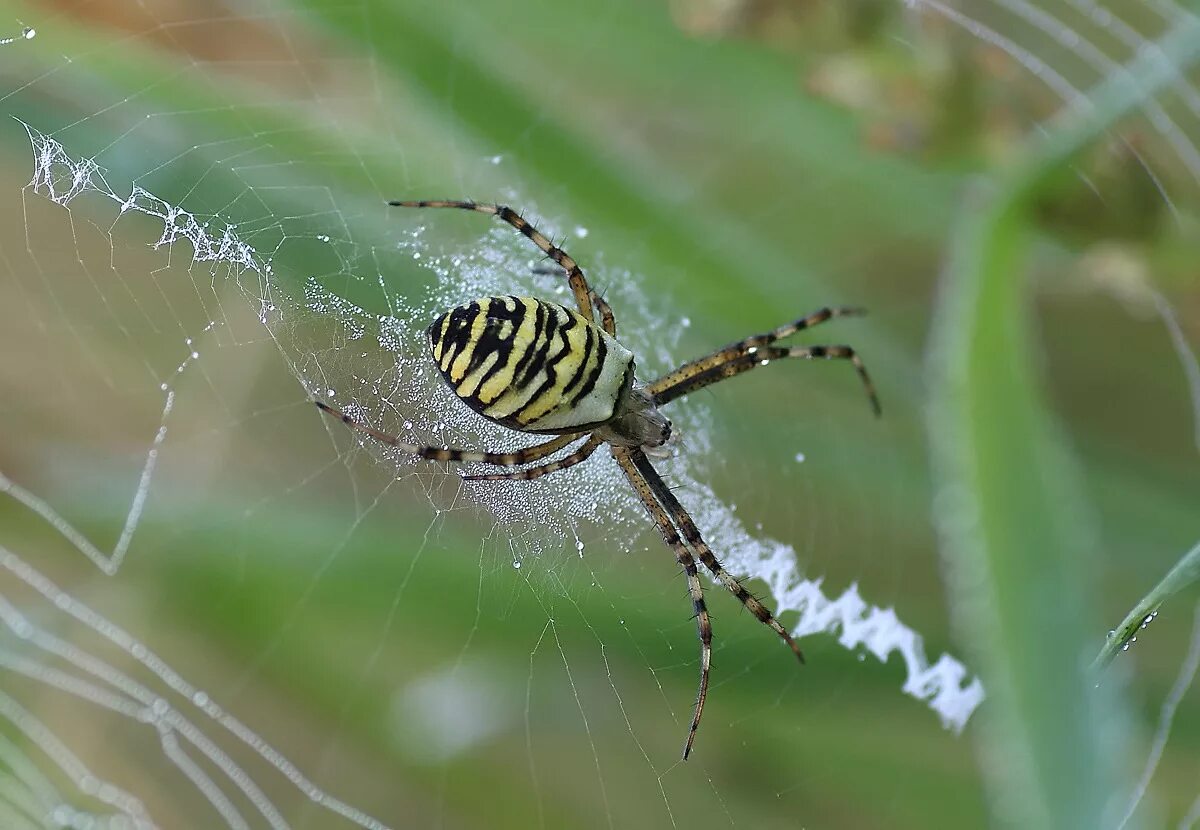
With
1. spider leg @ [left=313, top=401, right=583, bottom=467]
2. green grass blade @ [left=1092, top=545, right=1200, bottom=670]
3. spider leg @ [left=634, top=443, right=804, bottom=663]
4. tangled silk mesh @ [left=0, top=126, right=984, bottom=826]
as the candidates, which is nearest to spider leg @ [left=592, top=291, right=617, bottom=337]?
tangled silk mesh @ [left=0, top=126, right=984, bottom=826]

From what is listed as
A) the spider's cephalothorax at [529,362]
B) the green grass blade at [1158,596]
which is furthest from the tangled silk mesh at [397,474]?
the green grass blade at [1158,596]

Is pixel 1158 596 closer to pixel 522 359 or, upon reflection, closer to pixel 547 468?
pixel 522 359

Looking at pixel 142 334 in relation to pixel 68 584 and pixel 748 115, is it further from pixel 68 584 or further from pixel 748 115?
pixel 748 115

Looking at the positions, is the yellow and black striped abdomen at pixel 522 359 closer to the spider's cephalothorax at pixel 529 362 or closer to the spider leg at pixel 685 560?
the spider's cephalothorax at pixel 529 362

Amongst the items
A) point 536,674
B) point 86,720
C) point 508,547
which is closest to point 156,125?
point 508,547

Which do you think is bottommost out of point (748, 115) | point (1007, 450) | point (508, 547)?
point (1007, 450)

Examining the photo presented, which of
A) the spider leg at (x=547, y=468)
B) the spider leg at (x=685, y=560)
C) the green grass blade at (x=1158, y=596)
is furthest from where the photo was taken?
the spider leg at (x=685, y=560)

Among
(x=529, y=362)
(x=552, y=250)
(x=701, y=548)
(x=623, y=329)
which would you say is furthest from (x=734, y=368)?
(x=529, y=362)
